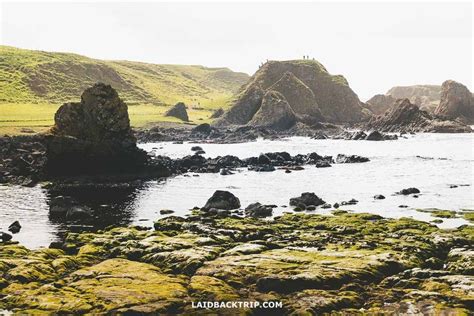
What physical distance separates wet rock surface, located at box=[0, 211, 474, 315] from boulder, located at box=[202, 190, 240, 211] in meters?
12.1

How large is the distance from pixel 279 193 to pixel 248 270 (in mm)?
37950

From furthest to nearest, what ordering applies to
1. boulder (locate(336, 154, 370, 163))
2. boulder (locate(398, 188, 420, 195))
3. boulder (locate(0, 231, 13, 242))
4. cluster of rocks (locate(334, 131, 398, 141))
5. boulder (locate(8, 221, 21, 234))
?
cluster of rocks (locate(334, 131, 398, 141)) → boulder (locate(336, 154, 370, 163)) → boulder (locate(398, 188, 420, 195)) → boulder (locate(8, 221, 21, 234)) → boulder (locate(0, 231, 13, 242))

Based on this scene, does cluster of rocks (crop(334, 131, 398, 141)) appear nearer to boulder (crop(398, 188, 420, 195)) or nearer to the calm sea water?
the calm sea water

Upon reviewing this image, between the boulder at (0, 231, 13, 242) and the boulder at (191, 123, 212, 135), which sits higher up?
the boulder at (191, 123, 212, 135)

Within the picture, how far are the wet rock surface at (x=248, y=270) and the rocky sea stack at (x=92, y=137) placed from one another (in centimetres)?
3674

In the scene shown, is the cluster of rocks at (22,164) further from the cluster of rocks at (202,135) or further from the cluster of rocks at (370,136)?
the cluster of rocks at (370,136)

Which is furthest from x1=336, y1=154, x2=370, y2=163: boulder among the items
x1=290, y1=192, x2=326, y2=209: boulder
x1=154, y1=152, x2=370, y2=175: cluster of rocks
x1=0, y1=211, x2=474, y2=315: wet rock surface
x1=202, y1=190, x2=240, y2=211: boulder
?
x1=0, y1=211, x2=474, y2=315: wet rock surface

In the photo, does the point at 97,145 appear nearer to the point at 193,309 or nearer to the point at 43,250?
the point at 43,250

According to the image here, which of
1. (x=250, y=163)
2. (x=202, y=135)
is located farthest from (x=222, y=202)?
(x=202, y=135)

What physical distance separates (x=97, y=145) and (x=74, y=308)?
179 ft

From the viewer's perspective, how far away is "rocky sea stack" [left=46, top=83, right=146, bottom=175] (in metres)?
75.8

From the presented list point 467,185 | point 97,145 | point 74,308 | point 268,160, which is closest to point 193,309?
point 74,308

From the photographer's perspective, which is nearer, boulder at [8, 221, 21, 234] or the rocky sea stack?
boulder at [8, 221, 21, 234]

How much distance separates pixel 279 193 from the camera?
67812mm
